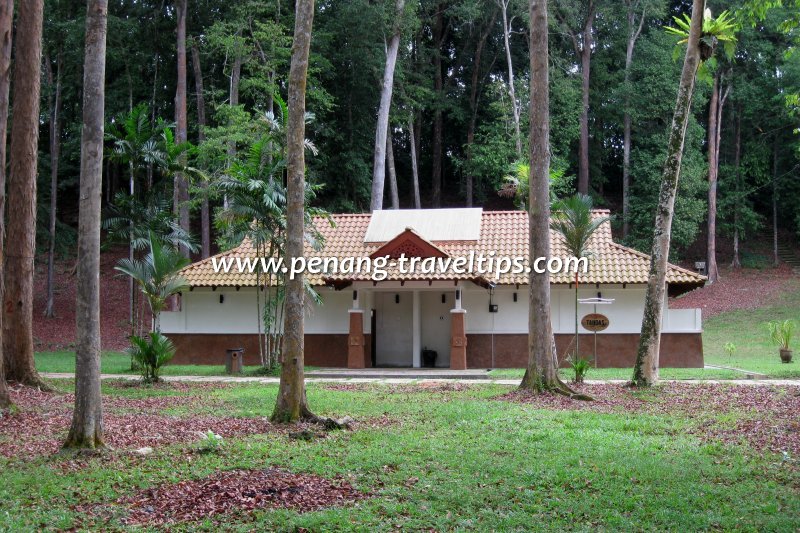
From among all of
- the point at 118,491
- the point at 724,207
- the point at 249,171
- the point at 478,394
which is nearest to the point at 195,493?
the point at 118,491

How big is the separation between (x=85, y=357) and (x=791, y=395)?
11915 millimetres

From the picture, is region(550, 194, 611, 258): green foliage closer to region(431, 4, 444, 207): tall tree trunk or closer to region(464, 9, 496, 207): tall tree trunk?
region(464, 9, 496, 207): tall tree trunk

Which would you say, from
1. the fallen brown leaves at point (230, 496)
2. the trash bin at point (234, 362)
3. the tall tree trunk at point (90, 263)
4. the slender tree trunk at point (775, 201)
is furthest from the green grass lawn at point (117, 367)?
the slender tree trunk at point (775, 201)

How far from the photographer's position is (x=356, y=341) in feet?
73.3

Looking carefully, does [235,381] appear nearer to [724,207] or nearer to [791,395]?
[791,395]

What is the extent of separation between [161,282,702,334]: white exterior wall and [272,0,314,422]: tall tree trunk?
11223 mm

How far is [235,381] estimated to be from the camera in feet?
59.9

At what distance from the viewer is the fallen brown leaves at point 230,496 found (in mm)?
6551

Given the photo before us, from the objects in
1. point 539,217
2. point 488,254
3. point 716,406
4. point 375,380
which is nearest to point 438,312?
point 488,254

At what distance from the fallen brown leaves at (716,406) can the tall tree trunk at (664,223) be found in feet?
2.04

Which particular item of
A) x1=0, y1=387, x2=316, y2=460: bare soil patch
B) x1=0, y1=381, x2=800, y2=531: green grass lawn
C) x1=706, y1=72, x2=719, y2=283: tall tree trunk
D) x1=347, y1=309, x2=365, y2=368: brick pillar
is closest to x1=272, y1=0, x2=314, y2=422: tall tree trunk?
x1=0, y1=387, x2=316, y2=460: bare soil patch

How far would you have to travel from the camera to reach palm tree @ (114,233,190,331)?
57.4ft

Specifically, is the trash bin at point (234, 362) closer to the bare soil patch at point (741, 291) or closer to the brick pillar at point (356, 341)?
the brick pillar at point (356, 341)

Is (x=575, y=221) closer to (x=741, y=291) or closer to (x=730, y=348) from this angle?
(x=730, y=348)
